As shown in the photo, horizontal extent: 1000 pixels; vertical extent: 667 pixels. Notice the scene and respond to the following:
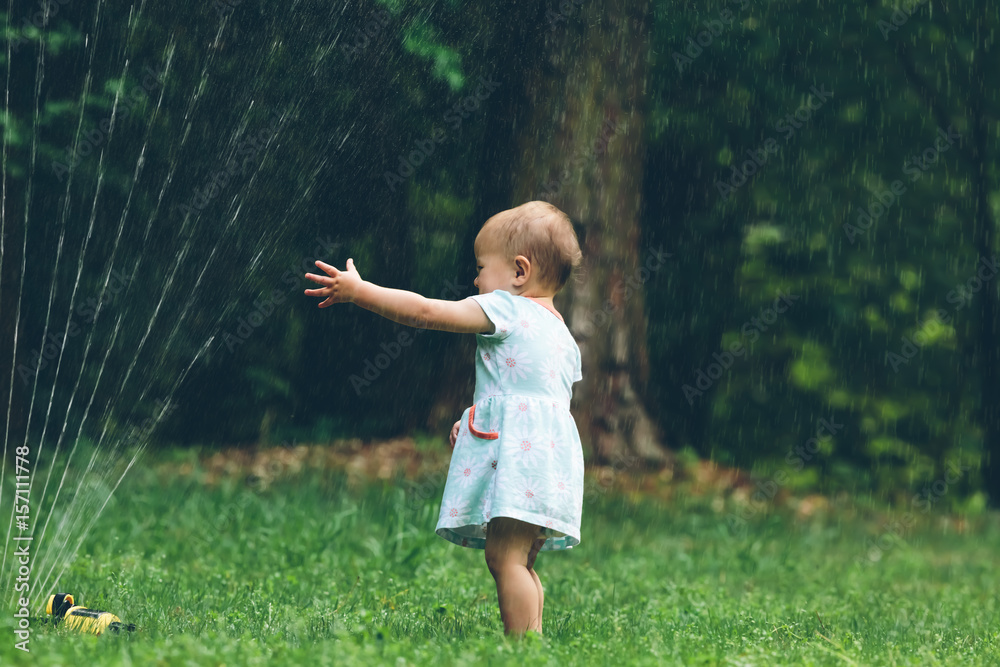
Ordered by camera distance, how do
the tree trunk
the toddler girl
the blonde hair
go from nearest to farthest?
the toddler girl → the blonde hair → the tree trunk

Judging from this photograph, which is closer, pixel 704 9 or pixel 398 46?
pixel 398 46

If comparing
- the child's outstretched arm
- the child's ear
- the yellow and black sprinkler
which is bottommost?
the yellow and black sprinkler

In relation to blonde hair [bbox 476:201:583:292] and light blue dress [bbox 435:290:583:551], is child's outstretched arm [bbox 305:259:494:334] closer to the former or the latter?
light blue dress [bbox 435:290:583:551]

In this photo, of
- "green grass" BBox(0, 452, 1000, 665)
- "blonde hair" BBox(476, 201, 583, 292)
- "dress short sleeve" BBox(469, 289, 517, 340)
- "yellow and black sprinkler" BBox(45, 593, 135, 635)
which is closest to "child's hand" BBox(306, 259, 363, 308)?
"dress short sleeve" BBox(469, 289, 517, 340)

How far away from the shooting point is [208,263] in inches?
309

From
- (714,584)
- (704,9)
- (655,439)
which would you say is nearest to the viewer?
(714,584)

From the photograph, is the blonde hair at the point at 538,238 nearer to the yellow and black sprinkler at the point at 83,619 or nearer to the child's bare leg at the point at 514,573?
the child's bare leg at the point at 514,573

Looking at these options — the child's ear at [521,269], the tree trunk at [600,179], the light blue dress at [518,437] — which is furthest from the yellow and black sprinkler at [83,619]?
the tree trunk at [600,179]

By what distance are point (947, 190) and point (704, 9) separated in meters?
3.15

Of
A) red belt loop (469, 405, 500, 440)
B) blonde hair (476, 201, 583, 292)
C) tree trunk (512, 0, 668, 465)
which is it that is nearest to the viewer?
red belt loop (469, 405, 500, 440)

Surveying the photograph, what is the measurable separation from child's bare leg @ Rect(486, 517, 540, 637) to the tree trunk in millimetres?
4303

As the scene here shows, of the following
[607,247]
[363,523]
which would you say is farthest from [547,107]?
[363,523]

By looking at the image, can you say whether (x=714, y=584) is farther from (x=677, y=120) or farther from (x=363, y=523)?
(x=677, y=120)

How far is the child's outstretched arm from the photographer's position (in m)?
3.25
